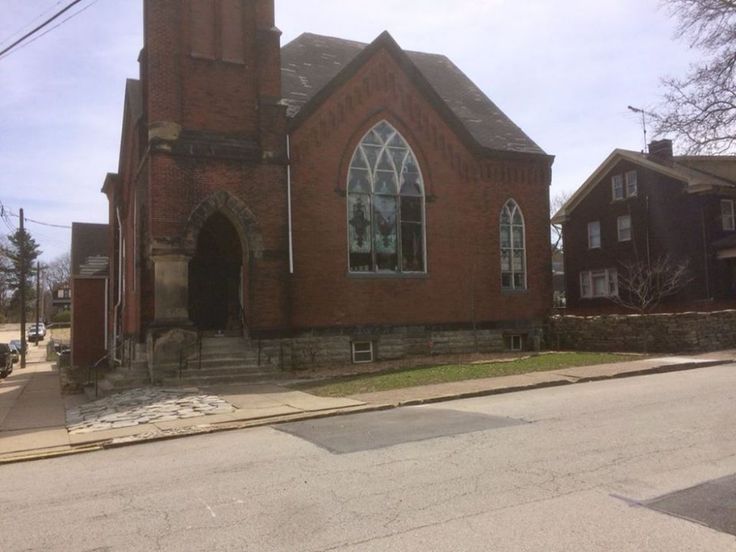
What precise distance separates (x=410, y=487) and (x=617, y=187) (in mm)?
35033

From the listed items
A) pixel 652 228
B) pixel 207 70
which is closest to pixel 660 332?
pixel 207 70

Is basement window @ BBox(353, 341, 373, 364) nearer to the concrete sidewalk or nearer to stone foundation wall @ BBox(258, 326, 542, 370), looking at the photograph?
stone foundation wall @ BBox(258, 326, 542, 370)

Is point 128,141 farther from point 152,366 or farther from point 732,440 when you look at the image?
point 732,440

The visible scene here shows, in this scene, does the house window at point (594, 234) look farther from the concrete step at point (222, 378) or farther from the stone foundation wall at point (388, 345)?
the concrete step at point (222, 378)

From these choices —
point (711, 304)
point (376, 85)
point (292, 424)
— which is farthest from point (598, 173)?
point (292, 424)

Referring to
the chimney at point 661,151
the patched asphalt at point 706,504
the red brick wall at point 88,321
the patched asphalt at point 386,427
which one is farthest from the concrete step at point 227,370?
the chimney at point 661,151

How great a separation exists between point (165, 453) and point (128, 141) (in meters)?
17.1

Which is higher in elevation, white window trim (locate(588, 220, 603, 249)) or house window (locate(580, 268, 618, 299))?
white window trim (locate(588, 220, 603, 249))

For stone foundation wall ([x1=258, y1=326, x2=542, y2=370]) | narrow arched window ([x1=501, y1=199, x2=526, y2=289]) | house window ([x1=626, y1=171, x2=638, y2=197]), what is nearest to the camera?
stone foundation wall ([x1=258, y1=326, x2=542, y2=370])

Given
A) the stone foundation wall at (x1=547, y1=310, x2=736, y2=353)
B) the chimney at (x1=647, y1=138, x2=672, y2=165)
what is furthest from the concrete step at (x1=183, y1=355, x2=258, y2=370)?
the chimney at (x1=647, y1=138, x2=672, y2=165)

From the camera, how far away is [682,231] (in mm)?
33625

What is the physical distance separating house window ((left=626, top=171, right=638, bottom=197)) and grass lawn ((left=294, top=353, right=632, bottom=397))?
2130 cm

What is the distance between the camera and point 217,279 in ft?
65.9

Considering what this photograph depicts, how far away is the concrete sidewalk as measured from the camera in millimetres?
9992
